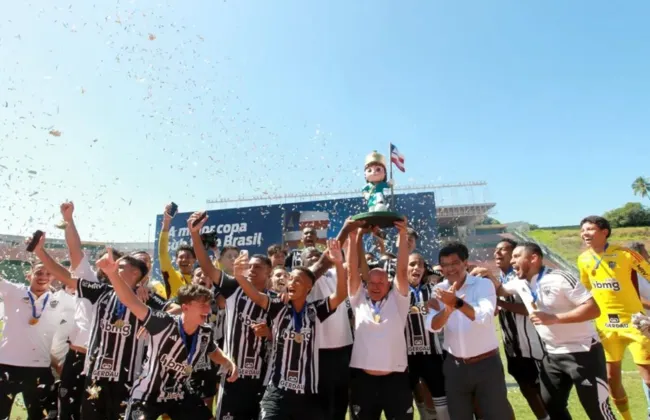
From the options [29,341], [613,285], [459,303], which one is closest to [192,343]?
[459,303]

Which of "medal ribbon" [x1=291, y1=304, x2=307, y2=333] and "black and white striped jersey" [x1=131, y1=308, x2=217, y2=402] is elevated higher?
"medal ribbon" [x1=291, y1=304, x2=307, y2=333]

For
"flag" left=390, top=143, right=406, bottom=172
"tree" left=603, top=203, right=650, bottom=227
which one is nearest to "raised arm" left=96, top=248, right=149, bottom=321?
"flag" left=390, top=143, right=406, bottom=172

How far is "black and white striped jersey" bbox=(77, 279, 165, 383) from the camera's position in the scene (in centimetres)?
417

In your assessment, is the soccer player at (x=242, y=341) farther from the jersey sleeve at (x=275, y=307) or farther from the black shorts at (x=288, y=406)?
the black shorts at (x=288, y=406)

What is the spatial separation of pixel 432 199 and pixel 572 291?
79.2ft

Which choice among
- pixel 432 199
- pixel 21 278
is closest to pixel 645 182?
pixel 432 199

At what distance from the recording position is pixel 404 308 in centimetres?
442

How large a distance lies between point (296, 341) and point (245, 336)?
2.06 feet

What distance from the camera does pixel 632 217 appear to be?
6525 centimetres

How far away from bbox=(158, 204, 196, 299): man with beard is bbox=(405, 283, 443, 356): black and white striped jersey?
308 centimetres

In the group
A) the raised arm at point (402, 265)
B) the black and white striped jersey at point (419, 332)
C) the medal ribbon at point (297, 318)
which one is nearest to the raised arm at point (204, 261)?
the medal ribbon at point (297, 318)

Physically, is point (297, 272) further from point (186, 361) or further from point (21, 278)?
point (21, 278)

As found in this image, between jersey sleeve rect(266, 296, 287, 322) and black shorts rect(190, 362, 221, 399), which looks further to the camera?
black shorts rect(190, 362, 221, 399)

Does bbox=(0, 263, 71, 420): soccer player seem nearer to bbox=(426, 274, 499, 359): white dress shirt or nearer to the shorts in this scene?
bbox=(426, 274, 499, 359): white dress shirt
